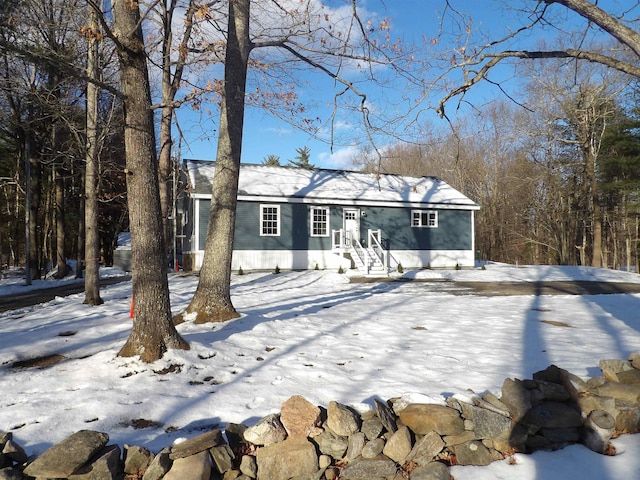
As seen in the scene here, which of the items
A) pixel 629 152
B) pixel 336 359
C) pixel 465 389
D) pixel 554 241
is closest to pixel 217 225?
pixel 336 359

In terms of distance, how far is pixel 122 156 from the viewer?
25.1 metres

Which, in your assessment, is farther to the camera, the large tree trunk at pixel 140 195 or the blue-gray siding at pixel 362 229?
the blue-gray siding at pixel 362 229

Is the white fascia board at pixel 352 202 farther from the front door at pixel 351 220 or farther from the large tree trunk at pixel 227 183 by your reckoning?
the large tree trunk at pixel 227 183

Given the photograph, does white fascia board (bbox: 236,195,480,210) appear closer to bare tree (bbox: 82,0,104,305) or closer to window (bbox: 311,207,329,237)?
window (bbox: 311,207,329,237)

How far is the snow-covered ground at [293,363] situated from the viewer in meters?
3.31

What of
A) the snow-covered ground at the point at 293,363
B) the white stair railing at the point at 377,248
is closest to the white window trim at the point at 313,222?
the white stair railing at the point at 377,248

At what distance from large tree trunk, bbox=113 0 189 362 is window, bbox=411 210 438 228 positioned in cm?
1697

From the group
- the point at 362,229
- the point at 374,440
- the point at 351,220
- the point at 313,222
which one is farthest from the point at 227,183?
the point at 362,229

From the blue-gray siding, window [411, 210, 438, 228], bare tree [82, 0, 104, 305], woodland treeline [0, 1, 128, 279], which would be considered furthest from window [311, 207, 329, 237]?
bare tree [82, 0, 104, 305]

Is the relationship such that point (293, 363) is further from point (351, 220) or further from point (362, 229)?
point (362, 229)

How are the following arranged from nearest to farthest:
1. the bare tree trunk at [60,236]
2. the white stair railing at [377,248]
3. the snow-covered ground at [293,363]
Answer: the snow-covered ground at [293,363], the white stair railing at [377,248], the bare tree trunk at [60,236]

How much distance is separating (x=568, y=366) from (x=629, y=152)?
23.3 metres

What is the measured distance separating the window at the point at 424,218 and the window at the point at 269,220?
22.0 feet

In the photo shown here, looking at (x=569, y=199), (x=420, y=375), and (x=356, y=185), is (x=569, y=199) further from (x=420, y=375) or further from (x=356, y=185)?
(x=420, y=375)
